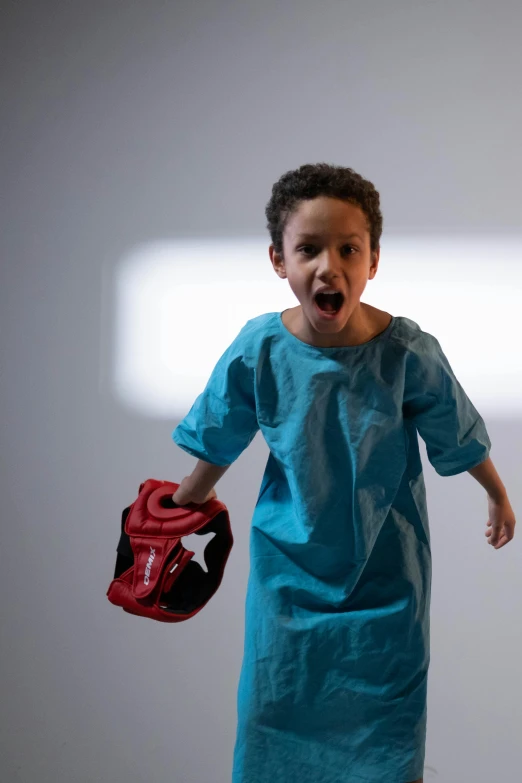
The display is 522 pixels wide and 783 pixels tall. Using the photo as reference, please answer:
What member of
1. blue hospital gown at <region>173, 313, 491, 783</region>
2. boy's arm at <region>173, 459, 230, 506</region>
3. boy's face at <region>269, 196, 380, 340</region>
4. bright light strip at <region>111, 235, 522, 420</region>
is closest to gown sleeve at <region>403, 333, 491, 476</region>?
blue hospital gown at <region>173, 313, 491, 783</region>

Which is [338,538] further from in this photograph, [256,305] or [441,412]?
[256,305]

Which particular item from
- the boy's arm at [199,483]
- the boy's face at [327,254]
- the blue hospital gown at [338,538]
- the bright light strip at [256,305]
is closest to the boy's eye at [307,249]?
the boy's face at [327,254]

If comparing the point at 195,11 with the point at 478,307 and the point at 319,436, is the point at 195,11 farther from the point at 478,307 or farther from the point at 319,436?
the point at 319,436

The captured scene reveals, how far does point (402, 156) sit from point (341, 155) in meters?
0.13

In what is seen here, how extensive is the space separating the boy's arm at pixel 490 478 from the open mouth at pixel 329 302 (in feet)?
0.94

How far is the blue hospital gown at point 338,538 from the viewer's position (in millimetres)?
1317

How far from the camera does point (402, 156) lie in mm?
2160

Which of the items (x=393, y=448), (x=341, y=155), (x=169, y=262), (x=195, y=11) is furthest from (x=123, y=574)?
(x=195, y=11)

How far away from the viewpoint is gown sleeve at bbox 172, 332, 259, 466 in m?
1.37

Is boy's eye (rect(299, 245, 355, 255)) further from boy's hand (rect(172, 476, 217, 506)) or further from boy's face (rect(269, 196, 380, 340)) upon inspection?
boy's hand (rect(172, 476, 217, 506))

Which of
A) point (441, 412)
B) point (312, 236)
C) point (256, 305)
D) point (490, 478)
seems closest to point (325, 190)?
point (312, 236)

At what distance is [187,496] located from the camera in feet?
4.89

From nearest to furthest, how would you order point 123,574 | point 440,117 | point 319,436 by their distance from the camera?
point 319,436
point 123,574
point 440,117

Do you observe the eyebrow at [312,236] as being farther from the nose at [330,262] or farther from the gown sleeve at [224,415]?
the gown sleeve at [224,415]
